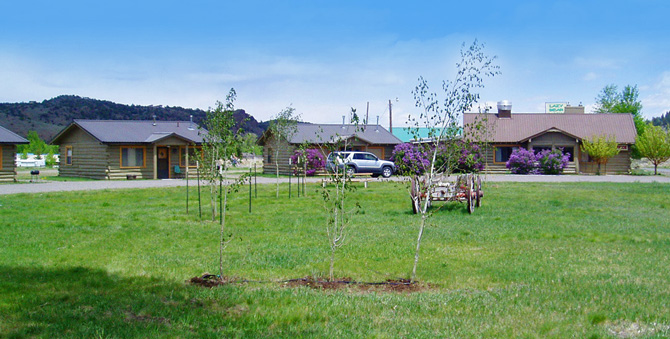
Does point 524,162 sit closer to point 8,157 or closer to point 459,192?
point 459,192

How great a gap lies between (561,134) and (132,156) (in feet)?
88.8

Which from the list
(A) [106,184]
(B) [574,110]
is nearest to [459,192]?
(A) [106,184]

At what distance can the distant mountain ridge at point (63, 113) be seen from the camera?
93438 millimetres

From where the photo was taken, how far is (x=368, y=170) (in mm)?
35156

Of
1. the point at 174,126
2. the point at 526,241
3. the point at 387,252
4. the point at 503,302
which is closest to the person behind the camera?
the point at 503,302

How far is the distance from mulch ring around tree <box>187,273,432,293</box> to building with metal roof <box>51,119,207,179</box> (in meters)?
25.5

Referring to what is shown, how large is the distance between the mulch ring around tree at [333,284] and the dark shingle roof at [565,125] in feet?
114

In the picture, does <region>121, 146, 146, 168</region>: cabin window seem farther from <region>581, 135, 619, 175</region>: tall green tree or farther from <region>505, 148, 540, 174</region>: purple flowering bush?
<region>581, 135, 619, 175</region>: tall green tree

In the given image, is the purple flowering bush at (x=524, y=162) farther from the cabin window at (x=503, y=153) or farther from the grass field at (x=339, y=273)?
the grass field at (x=339, y=273)

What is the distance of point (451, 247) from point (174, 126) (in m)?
30.7

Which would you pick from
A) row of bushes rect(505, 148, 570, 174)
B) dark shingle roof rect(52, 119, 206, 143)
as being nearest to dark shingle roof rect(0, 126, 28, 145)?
dark shingle roof rect(52, 119, 206, 143)

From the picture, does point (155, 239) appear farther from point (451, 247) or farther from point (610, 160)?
point (610, 160)

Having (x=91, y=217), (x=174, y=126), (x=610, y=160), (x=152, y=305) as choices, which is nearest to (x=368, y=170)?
(x=174, y=126)

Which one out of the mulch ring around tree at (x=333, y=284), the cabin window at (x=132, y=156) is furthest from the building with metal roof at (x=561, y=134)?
the mulch ring around tree at (x=333, y=284)
